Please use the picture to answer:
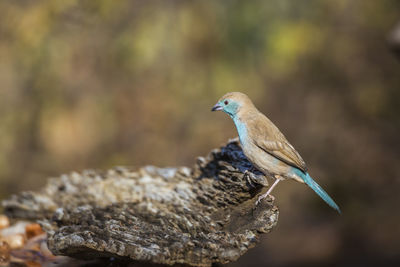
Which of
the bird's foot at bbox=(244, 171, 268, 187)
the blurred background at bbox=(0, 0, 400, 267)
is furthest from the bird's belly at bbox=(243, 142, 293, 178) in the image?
the blurred background at bbox=(0, 0, 400, 267)

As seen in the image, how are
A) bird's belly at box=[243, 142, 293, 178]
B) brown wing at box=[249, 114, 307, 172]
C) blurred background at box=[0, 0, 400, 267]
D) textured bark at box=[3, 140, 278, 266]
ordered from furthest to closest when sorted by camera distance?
blurred background at box=[0, 0, 400, 267]
brown wing at box=[249, 114, 307, 172]
bird's belly at box=[243, 142, 293, 178]
textured bark at box=[3, 140, 278, 266]

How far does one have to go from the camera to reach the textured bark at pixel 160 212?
2209mm

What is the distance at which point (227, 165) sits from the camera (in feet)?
9.73

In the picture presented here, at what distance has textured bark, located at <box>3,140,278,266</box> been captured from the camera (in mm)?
2209

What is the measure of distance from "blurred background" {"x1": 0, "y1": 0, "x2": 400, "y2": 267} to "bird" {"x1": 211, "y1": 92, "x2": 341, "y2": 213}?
4.95m

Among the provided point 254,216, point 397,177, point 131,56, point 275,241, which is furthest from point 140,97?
point 254,216

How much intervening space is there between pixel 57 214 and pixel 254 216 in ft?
3.39

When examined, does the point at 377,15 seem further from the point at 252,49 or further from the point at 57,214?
the point at 57,214

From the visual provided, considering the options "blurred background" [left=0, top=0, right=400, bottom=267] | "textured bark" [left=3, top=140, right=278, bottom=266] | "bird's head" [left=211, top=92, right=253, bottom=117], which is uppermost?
"blurred background" [left=0, top=0, right=400, bottom=267]

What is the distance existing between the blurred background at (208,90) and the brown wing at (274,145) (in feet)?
16.4

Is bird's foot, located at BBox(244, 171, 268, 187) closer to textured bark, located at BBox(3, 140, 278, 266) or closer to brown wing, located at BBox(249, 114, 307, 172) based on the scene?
textured bark, located at BBox(3, 140, 278, 266)

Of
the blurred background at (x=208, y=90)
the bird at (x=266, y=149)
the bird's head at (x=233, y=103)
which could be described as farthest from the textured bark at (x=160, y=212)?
the blurred background at (x=208, y=90)

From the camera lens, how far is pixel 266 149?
3.23 metres

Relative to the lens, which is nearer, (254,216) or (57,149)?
(254,216)
